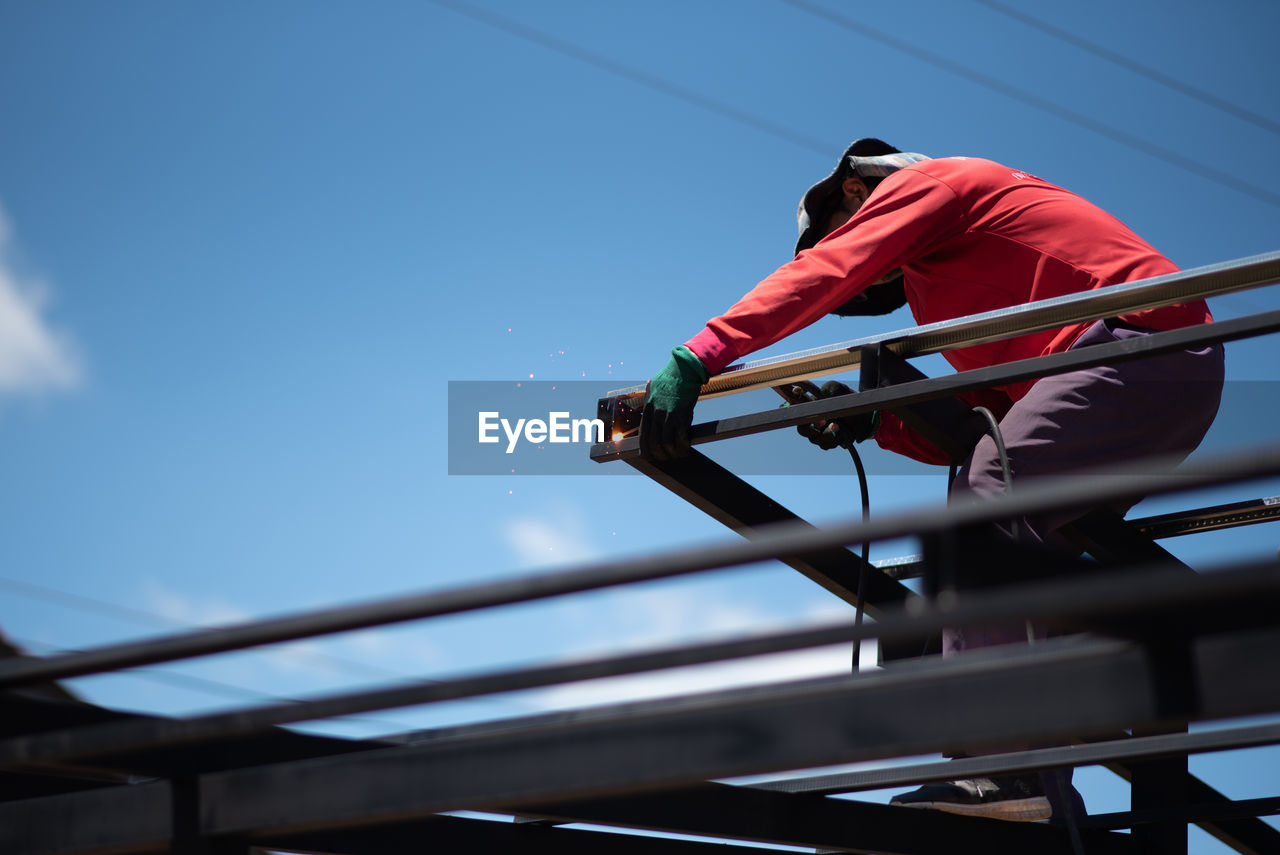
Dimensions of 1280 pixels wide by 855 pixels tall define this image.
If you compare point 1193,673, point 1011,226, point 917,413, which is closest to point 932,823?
point 917,413

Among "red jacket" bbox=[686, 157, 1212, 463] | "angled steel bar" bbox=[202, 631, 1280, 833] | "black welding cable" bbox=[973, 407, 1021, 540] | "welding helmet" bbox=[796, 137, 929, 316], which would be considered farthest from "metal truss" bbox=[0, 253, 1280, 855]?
"welding helmet" bbox=[796, 137, 929, 316]

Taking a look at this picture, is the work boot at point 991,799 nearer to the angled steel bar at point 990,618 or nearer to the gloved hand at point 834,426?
the gloved hand at point 834,426

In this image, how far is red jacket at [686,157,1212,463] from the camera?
284 centimetres

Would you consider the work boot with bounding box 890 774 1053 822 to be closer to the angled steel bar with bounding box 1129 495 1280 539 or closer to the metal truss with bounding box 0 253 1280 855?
the metal truss with bounding box 0 253 1280 855

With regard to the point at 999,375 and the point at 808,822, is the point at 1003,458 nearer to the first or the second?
the point at 999,375

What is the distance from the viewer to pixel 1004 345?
3008 mm

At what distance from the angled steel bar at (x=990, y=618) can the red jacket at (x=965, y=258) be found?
4.76ft

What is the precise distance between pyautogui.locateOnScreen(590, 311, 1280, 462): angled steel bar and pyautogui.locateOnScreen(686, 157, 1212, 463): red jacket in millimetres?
216

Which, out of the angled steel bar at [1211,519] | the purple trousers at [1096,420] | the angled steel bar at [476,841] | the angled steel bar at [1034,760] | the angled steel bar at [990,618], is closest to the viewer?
the angled steel bar at [990,618]

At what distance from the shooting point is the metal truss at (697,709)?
127 cm

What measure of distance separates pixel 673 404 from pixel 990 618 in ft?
5.41

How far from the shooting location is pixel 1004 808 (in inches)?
109

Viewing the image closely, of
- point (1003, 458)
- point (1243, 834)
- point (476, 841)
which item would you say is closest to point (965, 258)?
point (1003, 458)

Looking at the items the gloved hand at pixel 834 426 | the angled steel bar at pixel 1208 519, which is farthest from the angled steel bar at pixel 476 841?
the angled steel bar at pixel 1208 519
